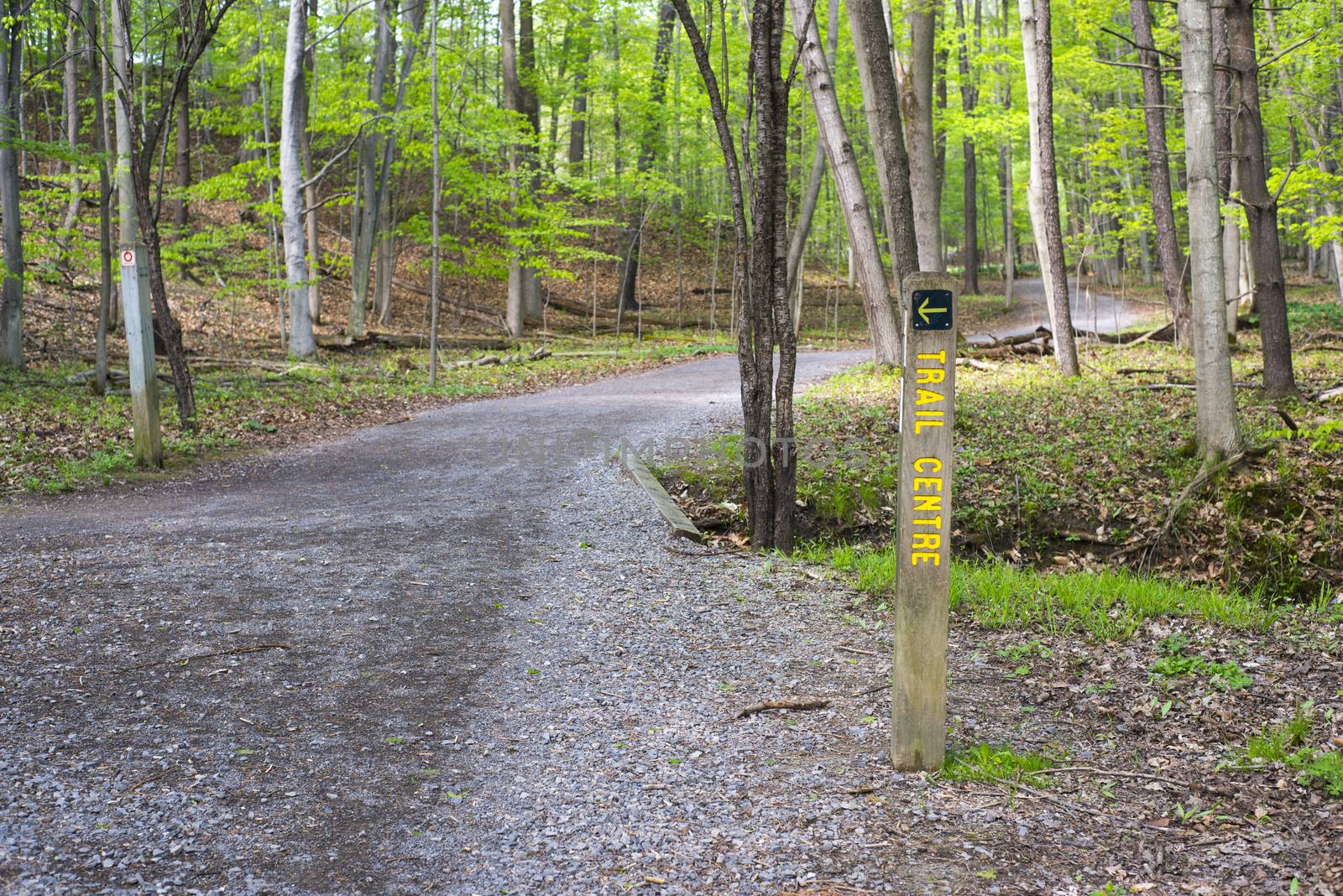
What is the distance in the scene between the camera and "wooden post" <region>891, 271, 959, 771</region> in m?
3.46

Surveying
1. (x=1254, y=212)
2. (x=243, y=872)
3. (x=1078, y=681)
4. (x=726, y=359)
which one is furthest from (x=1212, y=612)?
(x=726, y=359)

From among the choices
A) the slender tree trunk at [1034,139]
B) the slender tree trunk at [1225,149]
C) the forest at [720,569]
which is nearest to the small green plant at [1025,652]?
the forest at [720,569]

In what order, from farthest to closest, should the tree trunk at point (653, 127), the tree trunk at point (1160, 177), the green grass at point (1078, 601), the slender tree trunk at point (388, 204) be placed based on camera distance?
the tree trunk at point (653, 127) → the slender tree trunk at point (388, 204) → the tree trunk at point (1160, 177) → the green grass at point (1078, 601)

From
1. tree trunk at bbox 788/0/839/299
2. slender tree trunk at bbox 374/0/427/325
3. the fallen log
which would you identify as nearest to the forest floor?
tree trunk at bbox 788/0/839/299

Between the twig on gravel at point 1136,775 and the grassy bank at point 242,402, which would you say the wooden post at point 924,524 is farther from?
the grassy bank at point 242,402

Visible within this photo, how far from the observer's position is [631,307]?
98.0ft

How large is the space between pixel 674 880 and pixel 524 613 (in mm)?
2741

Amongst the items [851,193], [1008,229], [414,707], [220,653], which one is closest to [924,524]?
[414,707]

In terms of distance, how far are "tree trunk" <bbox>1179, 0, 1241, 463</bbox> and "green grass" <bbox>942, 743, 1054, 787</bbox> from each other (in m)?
5.50

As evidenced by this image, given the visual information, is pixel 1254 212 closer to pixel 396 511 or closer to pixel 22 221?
pixel 396 511

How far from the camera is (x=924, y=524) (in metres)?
3.55

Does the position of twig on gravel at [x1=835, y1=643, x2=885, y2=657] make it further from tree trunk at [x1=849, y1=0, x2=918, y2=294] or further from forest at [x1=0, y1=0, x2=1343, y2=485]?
tree trunk at [x1=849, y1=0, x2=918, y2=294]

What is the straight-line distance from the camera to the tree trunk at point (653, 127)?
88.7 ft

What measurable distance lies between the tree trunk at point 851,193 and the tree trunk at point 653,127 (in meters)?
12.0
